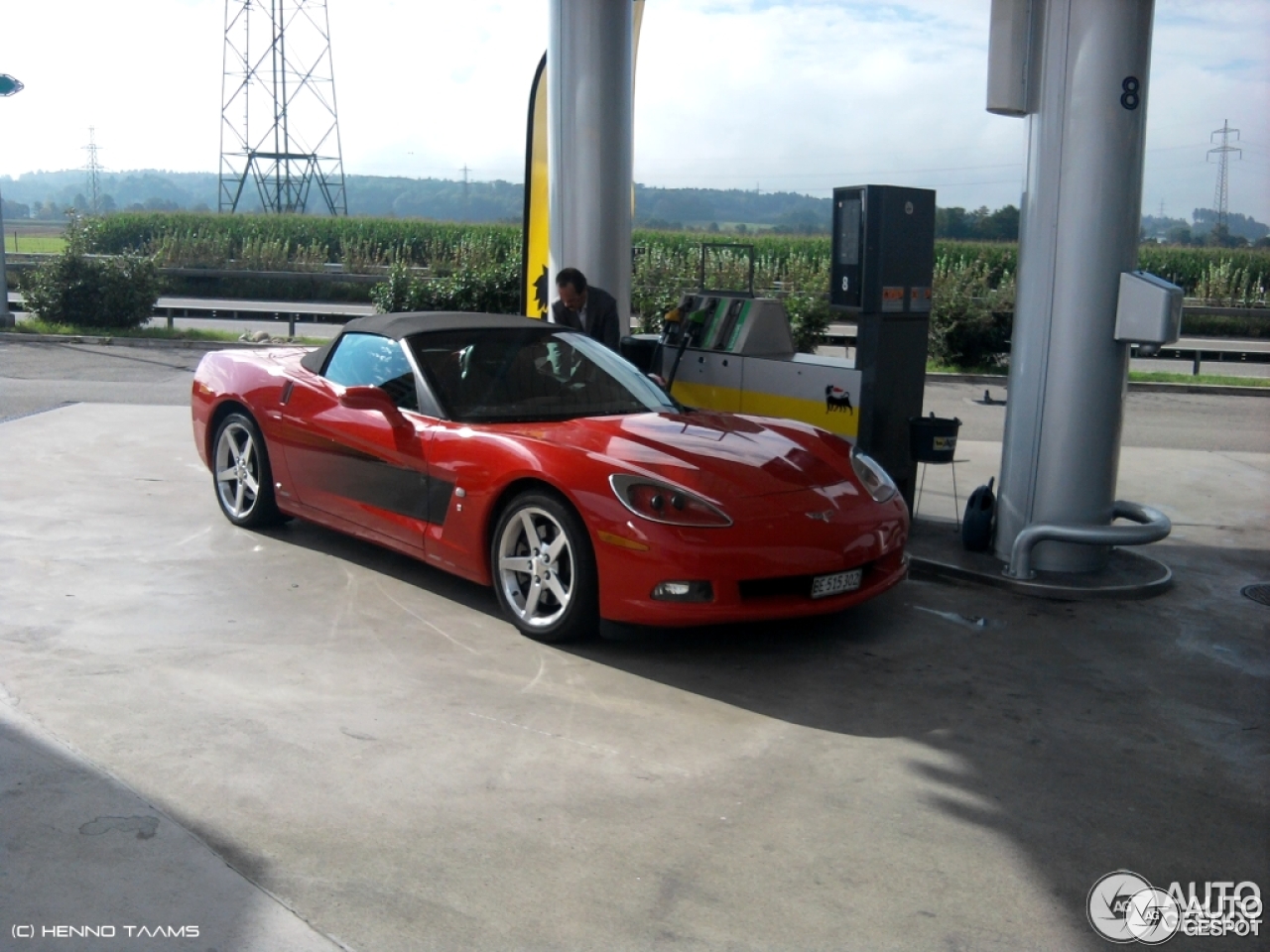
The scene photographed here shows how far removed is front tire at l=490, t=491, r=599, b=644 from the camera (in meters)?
5.53

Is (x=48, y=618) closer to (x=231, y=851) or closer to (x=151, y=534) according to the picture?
(x=151, y=534)

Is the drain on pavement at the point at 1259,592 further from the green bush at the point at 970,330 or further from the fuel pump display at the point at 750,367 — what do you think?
the green bush at the point at 970,330

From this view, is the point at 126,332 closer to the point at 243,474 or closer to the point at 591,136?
the point at 591,136

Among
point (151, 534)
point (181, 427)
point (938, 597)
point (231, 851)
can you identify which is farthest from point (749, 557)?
point (181, 427)

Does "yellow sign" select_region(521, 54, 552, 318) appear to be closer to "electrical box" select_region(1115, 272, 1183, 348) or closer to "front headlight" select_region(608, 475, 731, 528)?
"electrical box" select_region(1115, 272, 1183, 348)

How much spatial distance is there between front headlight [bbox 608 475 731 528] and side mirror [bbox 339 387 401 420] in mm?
1569

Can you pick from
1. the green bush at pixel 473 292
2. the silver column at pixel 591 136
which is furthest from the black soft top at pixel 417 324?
the green bush at pixel 473 292

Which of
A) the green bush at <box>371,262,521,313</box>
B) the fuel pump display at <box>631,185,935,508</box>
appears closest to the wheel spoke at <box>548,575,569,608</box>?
the fuel pump display at <box>631,185,935,508</box>

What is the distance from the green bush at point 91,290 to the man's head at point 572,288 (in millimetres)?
13347

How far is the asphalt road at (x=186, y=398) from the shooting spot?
42.2ft

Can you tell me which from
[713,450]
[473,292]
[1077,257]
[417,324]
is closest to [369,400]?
[417,324]

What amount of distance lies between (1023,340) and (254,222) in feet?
128

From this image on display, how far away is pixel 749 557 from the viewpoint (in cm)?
534

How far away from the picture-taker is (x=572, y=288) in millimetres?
9039
